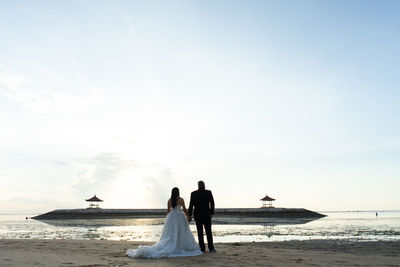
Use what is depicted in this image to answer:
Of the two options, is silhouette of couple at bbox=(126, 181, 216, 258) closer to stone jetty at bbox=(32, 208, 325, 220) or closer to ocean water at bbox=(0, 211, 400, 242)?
ocean water at bbox=(0, 211, 400, 242)

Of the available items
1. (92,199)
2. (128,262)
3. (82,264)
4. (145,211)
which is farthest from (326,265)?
(145,211)

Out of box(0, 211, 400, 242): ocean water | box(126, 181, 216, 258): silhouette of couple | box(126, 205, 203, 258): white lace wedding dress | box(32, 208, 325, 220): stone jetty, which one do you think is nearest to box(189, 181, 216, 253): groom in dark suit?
box(126, 181, 216, 258): silhouette of couple

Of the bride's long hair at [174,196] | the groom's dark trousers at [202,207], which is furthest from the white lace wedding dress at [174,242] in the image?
the groom's dark trousers at [202,207]

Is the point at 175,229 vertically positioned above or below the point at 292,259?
above

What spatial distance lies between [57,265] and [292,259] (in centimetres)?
666

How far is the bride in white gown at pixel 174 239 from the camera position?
1000cm

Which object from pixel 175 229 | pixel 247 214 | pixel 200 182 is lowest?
pixel 247 214

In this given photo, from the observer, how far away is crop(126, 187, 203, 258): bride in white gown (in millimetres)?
9999

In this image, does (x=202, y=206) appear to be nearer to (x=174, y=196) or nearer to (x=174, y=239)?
(x=174, y=196)

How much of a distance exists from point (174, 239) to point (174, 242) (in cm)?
11

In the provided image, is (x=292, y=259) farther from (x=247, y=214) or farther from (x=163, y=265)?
(x=247, y=214)

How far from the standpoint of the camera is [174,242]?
10555 mm

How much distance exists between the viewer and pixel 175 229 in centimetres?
1074

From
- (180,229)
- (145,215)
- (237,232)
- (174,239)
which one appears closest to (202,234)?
(180,229)
